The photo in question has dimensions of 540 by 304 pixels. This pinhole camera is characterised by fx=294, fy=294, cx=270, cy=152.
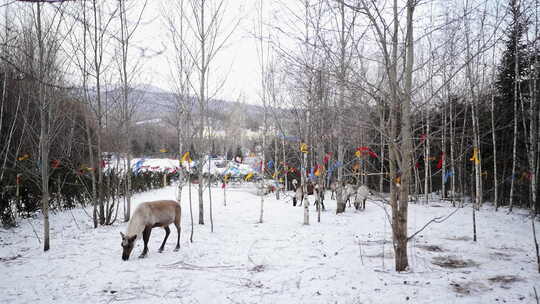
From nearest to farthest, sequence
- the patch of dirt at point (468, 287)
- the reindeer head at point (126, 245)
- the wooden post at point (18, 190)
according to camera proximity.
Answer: the patch of dirt at point (468, 287) < the reindeer head at point (126, 245) < the wooden post at point (18, 190)

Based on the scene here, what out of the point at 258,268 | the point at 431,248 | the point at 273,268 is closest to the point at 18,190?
the point at 258,268

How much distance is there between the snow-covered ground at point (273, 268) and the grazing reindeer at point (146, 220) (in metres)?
0.28

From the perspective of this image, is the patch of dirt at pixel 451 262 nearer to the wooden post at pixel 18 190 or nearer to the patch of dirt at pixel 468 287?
the patch of dirt at pixel 468 287

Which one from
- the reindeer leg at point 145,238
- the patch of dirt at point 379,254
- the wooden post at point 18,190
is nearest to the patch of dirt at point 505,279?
the patch of dirt at point 379,254

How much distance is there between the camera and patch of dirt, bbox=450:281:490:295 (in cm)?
365

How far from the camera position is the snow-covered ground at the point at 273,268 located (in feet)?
12.3

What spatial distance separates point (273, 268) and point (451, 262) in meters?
2.97

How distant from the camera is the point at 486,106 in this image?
14180 mm

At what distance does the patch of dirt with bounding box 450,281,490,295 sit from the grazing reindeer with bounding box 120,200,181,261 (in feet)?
16.1

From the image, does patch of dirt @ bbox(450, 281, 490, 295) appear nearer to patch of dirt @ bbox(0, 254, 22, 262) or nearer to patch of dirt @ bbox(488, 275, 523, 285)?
patch of dirt @ bbox(488, 275, 523, 285)

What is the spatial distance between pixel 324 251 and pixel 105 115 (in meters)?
7.44

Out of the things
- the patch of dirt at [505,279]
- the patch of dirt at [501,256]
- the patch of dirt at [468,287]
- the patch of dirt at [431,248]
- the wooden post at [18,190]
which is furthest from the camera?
the wooden post at [18,190]

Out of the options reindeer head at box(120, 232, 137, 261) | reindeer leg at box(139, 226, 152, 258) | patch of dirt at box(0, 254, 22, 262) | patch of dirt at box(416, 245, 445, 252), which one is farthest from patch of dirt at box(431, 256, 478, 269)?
patch of dirt at box(0, 254, 22, 262)

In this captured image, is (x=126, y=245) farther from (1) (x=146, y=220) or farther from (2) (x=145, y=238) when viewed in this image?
(1) (x=146, y=220)
